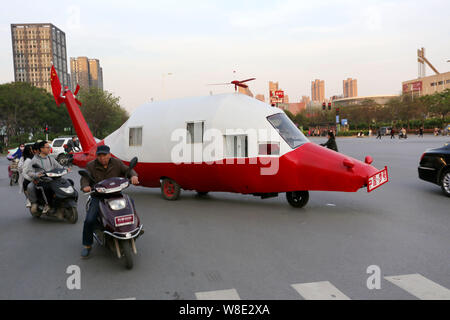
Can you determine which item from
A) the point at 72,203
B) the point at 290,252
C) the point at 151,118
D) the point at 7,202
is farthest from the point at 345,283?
the point at 7,202

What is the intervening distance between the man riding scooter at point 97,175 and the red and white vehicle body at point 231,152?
3.27 m

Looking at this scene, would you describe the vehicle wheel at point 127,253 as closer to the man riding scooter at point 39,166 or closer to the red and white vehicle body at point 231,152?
the man riding scooter at point 39,166

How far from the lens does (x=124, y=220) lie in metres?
4.70

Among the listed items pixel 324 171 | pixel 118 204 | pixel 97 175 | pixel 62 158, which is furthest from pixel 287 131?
pixel 62 158

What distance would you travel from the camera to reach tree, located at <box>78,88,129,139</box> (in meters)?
57.8

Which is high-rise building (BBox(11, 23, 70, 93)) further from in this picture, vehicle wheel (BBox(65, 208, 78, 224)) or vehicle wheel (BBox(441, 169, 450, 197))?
vehicle wheel (BBox(441, 169, 450, 197))

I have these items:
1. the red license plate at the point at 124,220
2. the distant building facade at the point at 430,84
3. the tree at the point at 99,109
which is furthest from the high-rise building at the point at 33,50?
the red license plate at the point at 124,220

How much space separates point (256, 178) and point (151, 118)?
3.44 metres

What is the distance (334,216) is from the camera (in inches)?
291

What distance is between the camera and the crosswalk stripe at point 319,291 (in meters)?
3.81

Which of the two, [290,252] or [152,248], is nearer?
[290,252]

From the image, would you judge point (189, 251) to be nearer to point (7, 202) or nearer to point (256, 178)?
point (256, 178)
